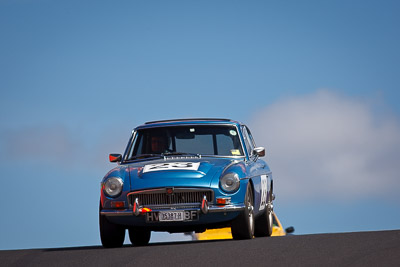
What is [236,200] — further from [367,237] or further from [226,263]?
[226,263]

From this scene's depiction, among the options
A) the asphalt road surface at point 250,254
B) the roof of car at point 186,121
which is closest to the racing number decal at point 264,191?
the roof of car at point 186,121

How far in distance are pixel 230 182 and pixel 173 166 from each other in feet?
2.65

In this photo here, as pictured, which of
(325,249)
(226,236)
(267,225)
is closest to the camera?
(325,249)

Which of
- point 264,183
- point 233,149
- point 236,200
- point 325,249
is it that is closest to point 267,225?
point 264,183

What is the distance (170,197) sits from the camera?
11.3 meters

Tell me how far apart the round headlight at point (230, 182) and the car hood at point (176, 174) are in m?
0.09

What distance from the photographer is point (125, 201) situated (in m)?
11.4

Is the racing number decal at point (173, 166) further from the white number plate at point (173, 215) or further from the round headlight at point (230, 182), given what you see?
the white number plate at point (173, 215)

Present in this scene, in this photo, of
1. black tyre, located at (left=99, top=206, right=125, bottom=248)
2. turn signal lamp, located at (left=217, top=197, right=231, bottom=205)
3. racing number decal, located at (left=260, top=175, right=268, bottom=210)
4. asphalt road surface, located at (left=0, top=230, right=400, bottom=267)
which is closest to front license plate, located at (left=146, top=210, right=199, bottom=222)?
turn signal lamp, located at (left=217, top=197, right=231, bottom=205)

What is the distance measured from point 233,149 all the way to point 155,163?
4.93 feet

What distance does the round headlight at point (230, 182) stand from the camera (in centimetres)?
1138

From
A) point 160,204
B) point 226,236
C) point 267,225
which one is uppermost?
point 160,204

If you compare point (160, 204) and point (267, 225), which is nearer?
point (160, 204)

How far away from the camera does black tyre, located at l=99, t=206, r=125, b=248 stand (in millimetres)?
11555
